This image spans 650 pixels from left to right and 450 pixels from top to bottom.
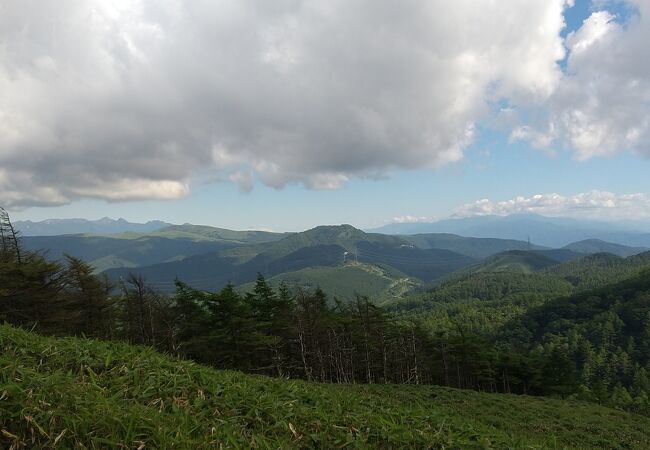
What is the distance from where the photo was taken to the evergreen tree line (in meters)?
29.9

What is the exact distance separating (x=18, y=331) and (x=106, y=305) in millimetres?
29787

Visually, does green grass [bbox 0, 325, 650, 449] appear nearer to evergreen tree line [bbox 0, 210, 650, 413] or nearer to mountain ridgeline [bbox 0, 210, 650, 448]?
mountain ridgeline [bbox 0, 210, 650, 448]

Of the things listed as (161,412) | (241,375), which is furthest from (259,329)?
(161,412)

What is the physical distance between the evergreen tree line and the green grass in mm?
13962

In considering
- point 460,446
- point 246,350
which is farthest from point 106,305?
point 460,446

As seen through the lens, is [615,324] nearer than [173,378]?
No

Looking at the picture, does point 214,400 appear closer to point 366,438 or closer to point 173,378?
point 173,378

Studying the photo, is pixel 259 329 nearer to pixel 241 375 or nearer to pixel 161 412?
pixel 241 375

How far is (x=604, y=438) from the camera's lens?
Result: 2005 centimetres

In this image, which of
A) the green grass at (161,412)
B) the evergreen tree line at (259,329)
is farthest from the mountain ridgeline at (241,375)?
the evergreen tree line at (259,329)

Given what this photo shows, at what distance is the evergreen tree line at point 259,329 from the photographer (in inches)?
1177

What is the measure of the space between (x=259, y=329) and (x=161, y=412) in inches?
1460

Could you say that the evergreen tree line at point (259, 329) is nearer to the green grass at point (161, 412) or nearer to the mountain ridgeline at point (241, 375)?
the mountain ridgeline at point (241, 375)

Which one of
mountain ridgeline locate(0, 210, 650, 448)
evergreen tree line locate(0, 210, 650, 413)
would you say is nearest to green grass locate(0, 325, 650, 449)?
mountain ridgeline locate(0, 210, 650, 448)
